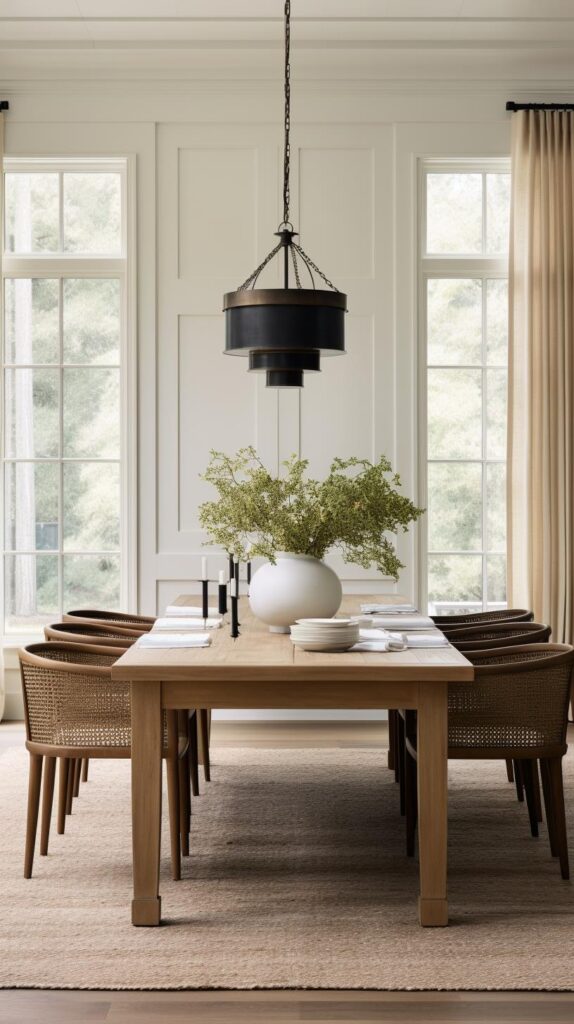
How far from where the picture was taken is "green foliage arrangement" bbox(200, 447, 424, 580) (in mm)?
3729

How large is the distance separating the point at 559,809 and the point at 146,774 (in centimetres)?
141

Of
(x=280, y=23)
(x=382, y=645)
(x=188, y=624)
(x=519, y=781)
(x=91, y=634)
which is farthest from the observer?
(x=280, y=23)

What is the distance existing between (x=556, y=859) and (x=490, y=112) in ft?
13.6

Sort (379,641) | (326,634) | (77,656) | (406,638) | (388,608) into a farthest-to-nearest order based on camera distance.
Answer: (388,608) → (77,656) → (406,638) → (379,641) → (326,634)

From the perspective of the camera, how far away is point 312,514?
379 cm

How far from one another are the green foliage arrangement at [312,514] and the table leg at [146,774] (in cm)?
77

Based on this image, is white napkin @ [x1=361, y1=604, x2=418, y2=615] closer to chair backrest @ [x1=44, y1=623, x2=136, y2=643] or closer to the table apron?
chair backrest @ [x1=44, y1=623, x2=136, y2=643]

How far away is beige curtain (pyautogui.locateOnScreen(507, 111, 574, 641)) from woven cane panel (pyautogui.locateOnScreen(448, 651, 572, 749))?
Result: 8.13 ft

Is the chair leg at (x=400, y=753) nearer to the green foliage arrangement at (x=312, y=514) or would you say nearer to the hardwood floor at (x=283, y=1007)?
the green foliage arrangement at (x=312, y=514)

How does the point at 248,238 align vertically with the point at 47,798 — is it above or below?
above

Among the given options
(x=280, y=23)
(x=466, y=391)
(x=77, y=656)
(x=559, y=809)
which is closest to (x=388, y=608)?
(x=559, y=809)

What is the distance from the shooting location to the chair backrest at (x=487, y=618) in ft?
15.3

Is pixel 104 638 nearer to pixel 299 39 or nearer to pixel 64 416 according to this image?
pixel 64 416

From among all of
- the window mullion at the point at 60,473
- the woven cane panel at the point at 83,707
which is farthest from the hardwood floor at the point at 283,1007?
the window mullion at the point at 60,473
